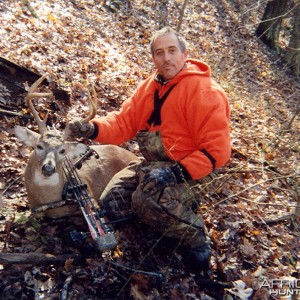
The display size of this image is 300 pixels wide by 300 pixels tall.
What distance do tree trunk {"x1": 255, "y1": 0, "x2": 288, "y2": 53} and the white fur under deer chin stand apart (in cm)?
1239

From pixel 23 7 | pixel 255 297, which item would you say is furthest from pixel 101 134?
pixel 23 7

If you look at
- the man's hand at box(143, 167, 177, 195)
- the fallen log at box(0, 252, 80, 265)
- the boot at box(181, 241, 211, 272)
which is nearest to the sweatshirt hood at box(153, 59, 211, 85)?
the man's hand at box(143, 167, 177, 195)

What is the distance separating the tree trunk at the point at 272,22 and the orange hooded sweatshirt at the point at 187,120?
11.3 m

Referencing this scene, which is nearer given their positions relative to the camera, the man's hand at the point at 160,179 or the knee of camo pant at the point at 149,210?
the man's hand at the point at 160,179

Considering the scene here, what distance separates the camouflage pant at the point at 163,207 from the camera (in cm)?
409

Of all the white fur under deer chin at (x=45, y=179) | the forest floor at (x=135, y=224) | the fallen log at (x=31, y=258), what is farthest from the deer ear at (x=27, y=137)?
the fallen log at (x=31, y=258)

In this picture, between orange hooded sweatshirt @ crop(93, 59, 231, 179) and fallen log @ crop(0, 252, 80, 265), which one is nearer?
fallen log @ crop(0, 252, 80, 265)

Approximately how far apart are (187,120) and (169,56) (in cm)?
76

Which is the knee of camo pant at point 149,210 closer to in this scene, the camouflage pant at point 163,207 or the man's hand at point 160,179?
the camouflage pant at point 163,207

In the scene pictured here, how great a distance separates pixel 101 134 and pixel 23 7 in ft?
17.5

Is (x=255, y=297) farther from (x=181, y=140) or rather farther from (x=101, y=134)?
(x=101, y=134)
